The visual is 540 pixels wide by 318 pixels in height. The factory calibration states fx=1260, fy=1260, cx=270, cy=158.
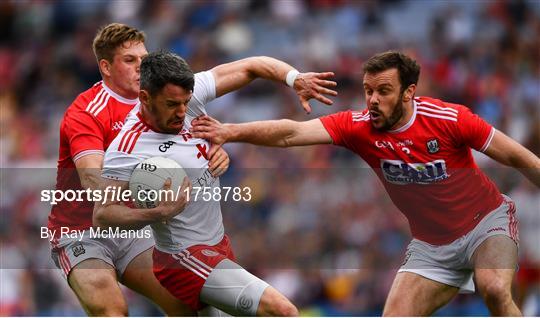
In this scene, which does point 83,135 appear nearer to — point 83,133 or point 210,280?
point 83,133

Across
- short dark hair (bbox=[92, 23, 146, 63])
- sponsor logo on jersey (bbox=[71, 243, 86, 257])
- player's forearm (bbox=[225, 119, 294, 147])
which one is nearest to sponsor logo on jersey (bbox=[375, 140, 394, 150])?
player's forearm (bbox=[225, 119, 294, 147])

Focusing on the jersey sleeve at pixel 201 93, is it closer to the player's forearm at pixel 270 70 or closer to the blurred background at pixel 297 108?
the player's forearm at pixel 270 70

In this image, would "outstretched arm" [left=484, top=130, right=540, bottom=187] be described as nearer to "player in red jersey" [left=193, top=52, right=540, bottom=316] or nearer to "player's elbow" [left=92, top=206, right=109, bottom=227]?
"player in red jersey" [left=193, top=52, right=540, bottom=316]

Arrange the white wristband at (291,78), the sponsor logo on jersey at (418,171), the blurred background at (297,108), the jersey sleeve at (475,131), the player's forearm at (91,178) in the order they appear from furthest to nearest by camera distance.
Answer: the blurred background at (297,108)
the white wristband at (291,78)
the sponsor logo on jersey at (418,171)
the jersey sleeve at (475,131)
the player's forearm at (91,178)

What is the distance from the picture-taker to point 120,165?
26.7ft

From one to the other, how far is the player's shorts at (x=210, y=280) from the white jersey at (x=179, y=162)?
73 mm

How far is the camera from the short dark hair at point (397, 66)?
855 cm

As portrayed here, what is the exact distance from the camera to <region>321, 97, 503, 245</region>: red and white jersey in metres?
8.62

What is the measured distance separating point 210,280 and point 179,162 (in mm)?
790

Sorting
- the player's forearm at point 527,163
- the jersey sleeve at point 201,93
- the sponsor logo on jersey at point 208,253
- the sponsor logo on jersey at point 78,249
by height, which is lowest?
the sponsor logo on jersey at point 208,253

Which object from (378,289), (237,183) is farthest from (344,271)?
(237,183)

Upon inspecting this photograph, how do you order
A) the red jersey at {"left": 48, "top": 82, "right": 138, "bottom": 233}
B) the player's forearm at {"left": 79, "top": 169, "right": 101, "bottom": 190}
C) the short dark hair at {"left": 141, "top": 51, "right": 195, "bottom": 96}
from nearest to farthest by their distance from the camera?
the short dark hair at {"left": 141, "top": 51, "right": 195, "bottom": 96}, the player's forearm at {"left": 79, "top": 169, "right": 101, "bottom": 190}, the red jersey at {"left": 48, "top": 82, "right": 138, "bottom": 233}

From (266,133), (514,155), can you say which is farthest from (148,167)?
(514,155)

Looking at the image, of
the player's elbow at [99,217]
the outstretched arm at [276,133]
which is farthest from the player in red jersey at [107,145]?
the player's elbow at [99,217]
